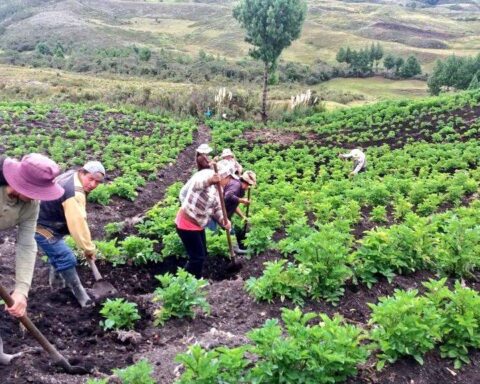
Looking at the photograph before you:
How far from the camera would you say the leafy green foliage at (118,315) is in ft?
17.9

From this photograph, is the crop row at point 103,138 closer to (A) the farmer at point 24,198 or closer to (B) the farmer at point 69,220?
(B) the farmer at point 69,220

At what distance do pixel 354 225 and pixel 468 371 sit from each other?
4.97 meters

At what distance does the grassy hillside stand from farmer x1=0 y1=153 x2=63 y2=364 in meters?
72.3

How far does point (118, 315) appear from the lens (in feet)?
18.0

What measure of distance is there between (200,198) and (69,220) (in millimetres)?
1771

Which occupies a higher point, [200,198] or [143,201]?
[200,198]

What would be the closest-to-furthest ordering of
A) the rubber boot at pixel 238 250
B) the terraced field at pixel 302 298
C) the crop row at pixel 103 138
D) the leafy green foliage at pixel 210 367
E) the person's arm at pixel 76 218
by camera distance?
the leafy green foliage at pixel 210 367 → the terraced field at pixel 302 298 → the person's arm at pixel 76 218 → the rubber boot at pixel 238 250 → the crop row at pixel 103 138

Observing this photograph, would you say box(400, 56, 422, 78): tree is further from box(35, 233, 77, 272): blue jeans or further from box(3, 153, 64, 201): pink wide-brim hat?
box(3, 153, 64, 201): pink wide-brim hat

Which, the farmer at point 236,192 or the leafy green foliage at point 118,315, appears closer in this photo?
the leafy green foliage at point 118,315

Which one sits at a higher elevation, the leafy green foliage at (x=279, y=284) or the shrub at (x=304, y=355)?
the shrub at (x=304, y=355)

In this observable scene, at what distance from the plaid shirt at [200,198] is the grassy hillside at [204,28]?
70.5 metres

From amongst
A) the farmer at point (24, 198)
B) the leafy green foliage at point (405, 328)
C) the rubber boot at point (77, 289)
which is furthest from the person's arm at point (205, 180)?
the leafy green foliage at point (405, 328)

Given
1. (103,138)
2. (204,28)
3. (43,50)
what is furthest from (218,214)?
(204,28)

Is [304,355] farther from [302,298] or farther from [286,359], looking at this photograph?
[302,298]
